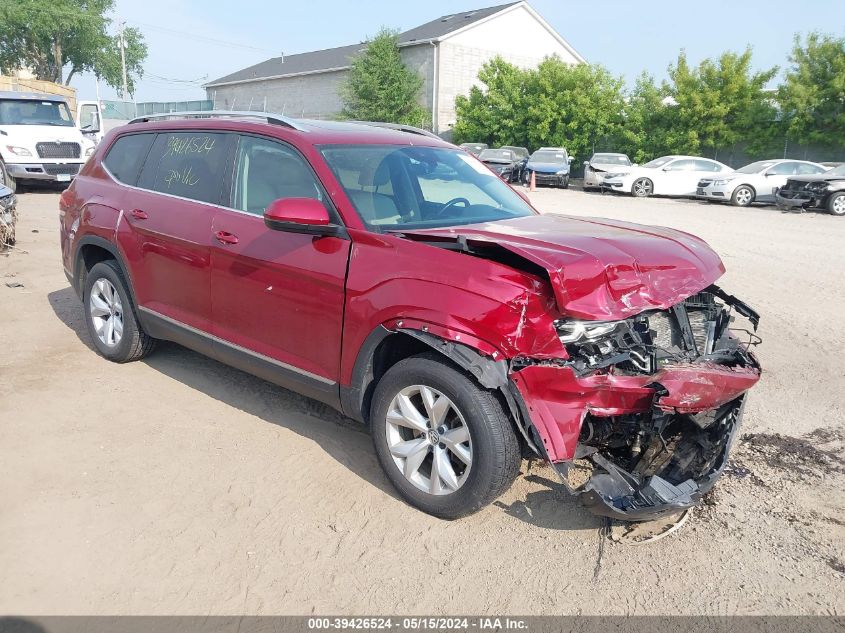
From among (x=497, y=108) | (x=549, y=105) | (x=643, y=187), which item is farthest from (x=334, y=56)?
(x=643, y=187)

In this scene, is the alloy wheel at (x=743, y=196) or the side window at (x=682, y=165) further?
the side window at (x=682, y=165)

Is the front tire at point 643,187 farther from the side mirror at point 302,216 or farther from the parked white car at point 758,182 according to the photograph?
the side mirror at point 302,216

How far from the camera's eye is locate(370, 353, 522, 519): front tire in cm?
309

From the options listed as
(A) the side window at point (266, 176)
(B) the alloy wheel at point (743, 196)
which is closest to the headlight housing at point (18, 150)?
(A) the side window at point (266, 176)

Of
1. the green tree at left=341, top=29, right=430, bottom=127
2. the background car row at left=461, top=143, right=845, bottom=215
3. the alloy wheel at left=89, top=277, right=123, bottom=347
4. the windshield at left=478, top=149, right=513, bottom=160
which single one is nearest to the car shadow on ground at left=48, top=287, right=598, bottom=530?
the alloy wheel at left=89, top=277, right=123, bottom=347

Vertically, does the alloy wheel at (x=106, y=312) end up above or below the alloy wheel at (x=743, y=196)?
below

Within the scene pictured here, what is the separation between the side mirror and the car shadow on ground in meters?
1.36

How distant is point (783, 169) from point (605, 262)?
2118cm

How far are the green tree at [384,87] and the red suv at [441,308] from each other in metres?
34.0

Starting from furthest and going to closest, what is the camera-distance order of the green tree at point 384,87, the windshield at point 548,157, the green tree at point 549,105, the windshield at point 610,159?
the green tree at point 384,87
the green tree at point 549,105
the windshield at point 548,157
the windshield at point 610,159

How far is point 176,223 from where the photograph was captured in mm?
4559

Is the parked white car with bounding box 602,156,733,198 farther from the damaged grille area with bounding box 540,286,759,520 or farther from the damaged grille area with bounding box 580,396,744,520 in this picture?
the damaged grille area with bounding box 580,396,744,520

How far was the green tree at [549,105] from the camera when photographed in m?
32.6

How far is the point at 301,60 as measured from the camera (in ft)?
167
